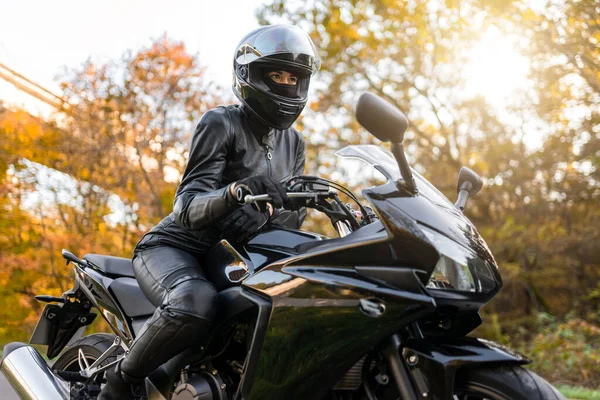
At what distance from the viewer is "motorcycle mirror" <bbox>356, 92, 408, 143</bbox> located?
2125mm

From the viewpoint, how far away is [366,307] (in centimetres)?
223

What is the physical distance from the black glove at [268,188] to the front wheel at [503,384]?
88 centimetres

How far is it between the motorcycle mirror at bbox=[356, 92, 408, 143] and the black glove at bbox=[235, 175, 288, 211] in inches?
18.0

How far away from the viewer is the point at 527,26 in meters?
8.13

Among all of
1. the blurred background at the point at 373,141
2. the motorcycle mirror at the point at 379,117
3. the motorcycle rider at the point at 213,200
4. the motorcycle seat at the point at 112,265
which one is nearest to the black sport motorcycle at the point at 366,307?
the motorcycle mirror at the point at 379,117

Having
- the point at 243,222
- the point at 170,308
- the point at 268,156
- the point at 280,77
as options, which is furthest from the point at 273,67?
the point at 170,308

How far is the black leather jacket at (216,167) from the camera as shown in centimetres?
290

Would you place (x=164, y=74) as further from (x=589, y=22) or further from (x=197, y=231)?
(x=197, y=231)

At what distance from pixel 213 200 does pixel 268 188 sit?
0.32 meters

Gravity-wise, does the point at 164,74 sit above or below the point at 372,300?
above

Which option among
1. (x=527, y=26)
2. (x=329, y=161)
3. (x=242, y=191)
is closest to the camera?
(x=242, y=191)

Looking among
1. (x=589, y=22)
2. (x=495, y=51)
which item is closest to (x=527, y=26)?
(x=589, y=22)

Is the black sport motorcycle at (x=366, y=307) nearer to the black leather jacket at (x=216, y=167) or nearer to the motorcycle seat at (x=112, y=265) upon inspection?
the black leather jacket at (x=216, y=167)

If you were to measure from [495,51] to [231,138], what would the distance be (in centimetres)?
832
